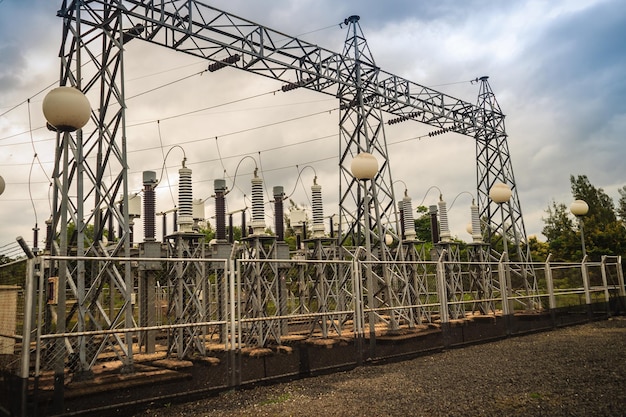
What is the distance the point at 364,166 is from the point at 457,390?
5406 mm

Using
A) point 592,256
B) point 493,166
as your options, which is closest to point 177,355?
point 493,166

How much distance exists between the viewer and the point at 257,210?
42.7 feet

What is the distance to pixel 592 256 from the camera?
29953 mm

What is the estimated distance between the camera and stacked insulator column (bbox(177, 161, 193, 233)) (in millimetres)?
11789

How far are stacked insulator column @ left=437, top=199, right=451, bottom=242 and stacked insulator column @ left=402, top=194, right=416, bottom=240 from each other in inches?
51.5

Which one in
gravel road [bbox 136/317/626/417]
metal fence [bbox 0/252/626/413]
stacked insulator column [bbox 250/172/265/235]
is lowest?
gravel road [bbox 136/317/626/417]

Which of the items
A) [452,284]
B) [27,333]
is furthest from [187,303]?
[452,284]

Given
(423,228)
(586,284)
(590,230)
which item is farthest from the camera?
(423,228)

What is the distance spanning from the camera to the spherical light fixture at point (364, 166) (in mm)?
11727

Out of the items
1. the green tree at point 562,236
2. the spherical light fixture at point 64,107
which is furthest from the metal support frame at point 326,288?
the green tree at point 562,236

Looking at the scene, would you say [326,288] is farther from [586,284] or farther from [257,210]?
[586,284]

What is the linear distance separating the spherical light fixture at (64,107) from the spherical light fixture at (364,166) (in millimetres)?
5958

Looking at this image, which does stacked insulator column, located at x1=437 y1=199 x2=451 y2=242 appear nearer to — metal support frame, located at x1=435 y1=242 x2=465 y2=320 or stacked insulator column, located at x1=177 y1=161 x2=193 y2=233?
metal support frame, located at x1=435 y1=242 x2=465 y2=320

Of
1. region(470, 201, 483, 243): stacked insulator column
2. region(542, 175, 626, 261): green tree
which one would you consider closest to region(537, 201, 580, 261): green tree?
region(542, 175, 626, 261): green tree
